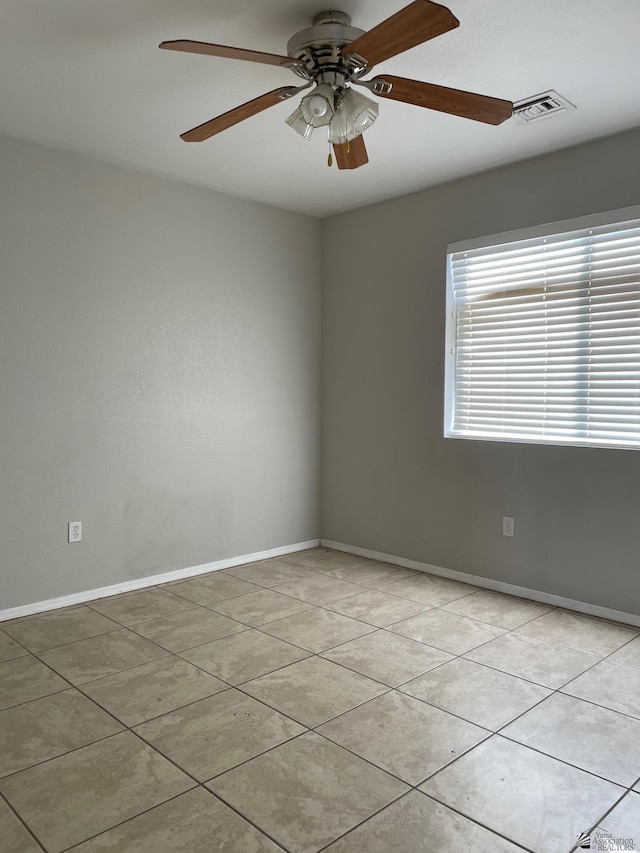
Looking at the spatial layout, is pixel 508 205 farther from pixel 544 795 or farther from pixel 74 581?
pixel 74 581

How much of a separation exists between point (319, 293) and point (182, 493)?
5.91 ft

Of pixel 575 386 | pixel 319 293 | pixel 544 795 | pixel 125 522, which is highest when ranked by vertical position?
pixel 319 293

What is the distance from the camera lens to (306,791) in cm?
188

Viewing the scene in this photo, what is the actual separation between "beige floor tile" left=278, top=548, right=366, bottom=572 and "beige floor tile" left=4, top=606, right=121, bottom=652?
142cm

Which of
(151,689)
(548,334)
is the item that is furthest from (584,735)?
(548,334)

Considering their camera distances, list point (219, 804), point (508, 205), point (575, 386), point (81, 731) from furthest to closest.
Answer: point (508, 205) < point (575, 386) < point (81, 731) < point (219, 804)

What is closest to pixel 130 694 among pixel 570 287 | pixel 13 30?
pixel 13 30

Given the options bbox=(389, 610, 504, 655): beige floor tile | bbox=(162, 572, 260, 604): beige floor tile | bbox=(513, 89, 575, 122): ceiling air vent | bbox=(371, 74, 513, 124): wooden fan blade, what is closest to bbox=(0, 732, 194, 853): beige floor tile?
bbox=(389, 610, 504, 655): beige floor tile

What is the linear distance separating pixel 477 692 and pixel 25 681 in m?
1.77

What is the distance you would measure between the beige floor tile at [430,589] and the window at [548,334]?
0.90 meters

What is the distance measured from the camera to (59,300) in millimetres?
3449

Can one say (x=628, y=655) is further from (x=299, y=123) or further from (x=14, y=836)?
(x=299, y=123)

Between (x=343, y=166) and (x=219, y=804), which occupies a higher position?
(x=343, y=166)

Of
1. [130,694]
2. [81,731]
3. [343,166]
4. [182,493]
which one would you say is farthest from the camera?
[182,493]
